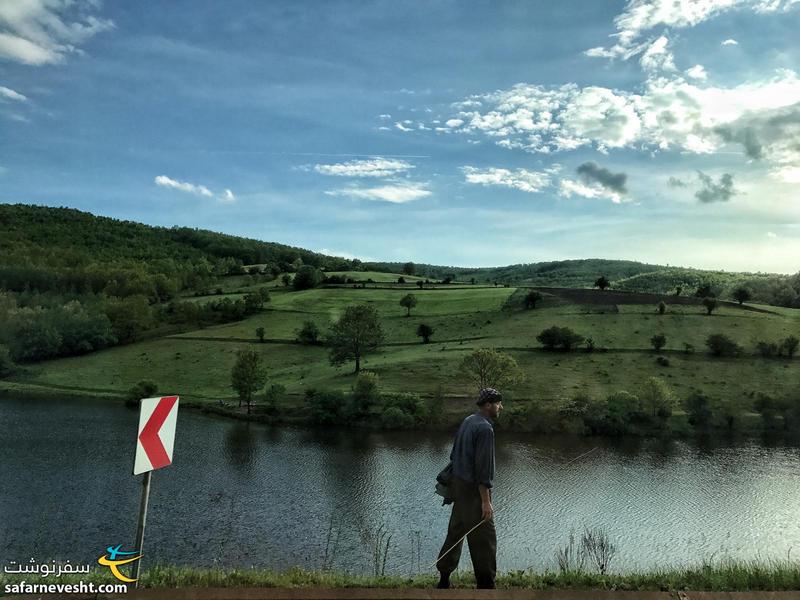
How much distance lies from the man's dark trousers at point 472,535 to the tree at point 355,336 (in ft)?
200

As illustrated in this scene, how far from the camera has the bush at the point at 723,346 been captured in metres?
68.7

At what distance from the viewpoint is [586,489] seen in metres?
36.7

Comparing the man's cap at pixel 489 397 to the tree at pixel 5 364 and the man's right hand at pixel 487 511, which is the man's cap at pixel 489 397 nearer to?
the man's right hand at pixel 487 511

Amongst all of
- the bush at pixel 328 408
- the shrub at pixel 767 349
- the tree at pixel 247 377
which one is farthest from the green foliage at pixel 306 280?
the shrub at pixel 767 349

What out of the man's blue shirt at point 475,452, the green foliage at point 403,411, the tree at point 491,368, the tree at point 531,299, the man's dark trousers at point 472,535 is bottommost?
the green foliage at point 403,411

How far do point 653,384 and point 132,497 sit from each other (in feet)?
156

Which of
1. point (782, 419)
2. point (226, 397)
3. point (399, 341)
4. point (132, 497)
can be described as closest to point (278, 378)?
point (226, 397)

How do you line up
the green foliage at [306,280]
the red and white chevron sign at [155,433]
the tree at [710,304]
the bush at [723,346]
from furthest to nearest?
the green foliage at [306,280] → the tree at [710,304] → the bush at [723,346] → the red and white chevron sign at [155,433]

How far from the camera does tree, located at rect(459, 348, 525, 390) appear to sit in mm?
58438

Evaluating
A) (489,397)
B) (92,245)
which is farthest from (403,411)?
(92,245)

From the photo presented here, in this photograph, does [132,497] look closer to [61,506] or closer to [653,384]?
[61,506]

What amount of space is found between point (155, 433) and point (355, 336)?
65.0 metres

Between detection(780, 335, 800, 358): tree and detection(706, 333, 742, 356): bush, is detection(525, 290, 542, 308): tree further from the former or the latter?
detection(780, 335, 800, 358): tree

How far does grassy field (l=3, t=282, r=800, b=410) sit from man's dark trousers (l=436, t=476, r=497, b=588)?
51.6 metres
